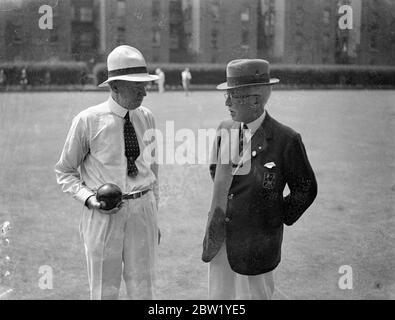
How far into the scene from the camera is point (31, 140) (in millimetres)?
5906

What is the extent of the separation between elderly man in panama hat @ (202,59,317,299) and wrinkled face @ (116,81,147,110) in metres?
0.52

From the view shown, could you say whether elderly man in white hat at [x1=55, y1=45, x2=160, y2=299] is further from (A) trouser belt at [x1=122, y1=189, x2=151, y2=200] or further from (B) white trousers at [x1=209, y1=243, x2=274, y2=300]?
(B) white trousers at [x1=209, y1=243, x2=274, y2=300]

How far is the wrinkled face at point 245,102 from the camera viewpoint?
3.45 m

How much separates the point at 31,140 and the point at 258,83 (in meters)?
3.24

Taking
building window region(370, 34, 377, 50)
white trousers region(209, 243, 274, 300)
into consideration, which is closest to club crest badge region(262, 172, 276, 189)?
white trousers region(209, 243, 274, 300)

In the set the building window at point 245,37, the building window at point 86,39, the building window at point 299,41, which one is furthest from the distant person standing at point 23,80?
the building window at point 299,41

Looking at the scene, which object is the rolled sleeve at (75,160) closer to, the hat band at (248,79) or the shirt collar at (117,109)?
the shirt collar at (117,109)

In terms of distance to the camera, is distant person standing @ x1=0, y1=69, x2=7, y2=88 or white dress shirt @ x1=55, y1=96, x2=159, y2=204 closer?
white dress shirt @ x1=55, y1=96, x2=159, y2=204

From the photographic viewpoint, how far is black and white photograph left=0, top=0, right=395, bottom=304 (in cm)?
343

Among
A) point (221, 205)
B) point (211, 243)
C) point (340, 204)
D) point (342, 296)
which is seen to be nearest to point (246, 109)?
point (221, 205)

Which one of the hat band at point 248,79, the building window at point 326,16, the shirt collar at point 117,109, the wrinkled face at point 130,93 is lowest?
the shirt collar at point 117,109

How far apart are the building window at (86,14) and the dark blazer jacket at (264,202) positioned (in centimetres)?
140

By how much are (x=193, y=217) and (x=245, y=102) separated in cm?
244

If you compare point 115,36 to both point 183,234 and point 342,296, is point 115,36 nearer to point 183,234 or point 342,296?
point 183,234
